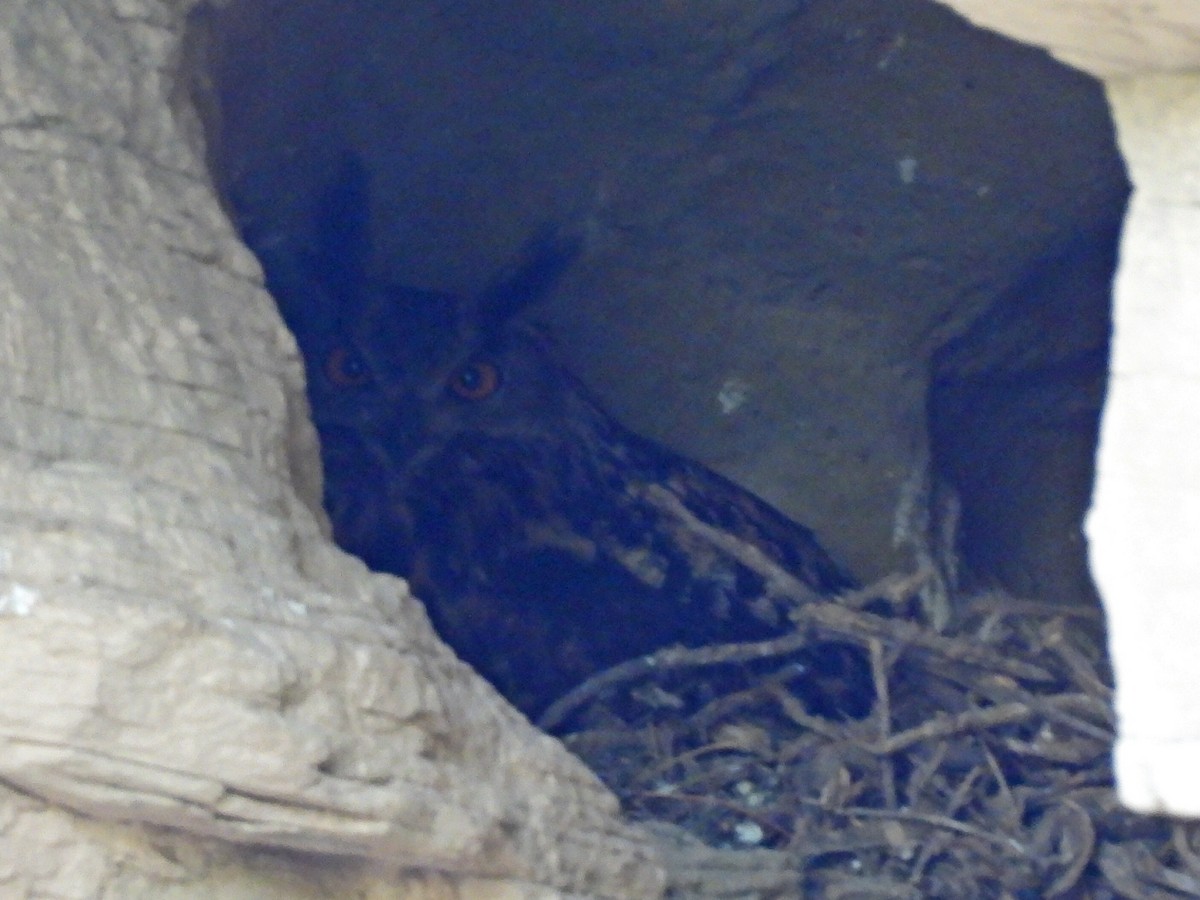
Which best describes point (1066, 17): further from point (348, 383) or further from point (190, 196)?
point (348, 383)

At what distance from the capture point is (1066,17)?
1.32 metres

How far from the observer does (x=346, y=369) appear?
126 inches

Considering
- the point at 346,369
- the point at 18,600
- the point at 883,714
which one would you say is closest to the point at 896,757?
the point at 883,714

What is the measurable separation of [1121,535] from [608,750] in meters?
1.48

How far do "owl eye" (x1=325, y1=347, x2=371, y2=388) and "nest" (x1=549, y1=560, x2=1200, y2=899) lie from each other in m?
0.79

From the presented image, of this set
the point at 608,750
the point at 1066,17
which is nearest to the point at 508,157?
the point at 608,750

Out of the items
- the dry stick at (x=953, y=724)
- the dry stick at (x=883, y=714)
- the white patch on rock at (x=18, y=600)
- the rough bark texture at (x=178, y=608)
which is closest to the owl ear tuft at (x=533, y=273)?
the dry stick at (x=883, y=714)

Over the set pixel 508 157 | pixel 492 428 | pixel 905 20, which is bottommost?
pixel 492 428

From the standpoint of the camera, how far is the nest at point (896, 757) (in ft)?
7.70

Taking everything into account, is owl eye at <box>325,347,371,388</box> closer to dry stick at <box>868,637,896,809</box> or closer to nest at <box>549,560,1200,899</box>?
nest at <box>549,560,1200,899</box>

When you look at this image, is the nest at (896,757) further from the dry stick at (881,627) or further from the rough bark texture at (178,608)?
the rough bark texture at (178,608)

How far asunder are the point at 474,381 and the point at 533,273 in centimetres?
29

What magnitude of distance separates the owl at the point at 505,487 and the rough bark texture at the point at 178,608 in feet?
3.48

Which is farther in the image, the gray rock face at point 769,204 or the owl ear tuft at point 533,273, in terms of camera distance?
the owl ear tuft at point 533,273
